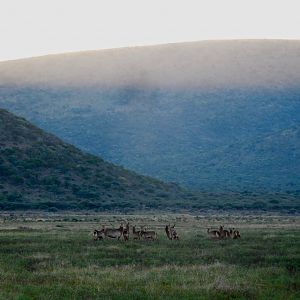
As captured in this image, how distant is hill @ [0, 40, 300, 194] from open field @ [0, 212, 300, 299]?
81.7 m

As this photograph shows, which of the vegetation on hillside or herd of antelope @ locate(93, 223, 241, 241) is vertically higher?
the vegetation on hillside

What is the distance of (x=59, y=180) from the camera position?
79875 millimetres

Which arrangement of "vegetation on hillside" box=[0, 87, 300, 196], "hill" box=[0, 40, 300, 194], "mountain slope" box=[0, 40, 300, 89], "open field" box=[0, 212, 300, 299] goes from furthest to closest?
"mountain slope" box=[0, 40, 300, 89] → "hill" box=[0, 40, 300, 194] → "vegetation on hillside" box=[0, 87, 300, 196] → "open field" box=[0, 212, 300, 299]

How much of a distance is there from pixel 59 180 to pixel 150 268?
5895cm

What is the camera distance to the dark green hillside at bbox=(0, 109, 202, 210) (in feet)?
244

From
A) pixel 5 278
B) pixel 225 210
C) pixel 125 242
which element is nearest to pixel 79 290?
pixel 5 278

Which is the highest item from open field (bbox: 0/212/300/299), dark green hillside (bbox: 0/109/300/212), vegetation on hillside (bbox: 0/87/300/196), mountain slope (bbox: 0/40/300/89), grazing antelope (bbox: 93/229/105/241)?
mountain slope (bbox: 0/40/300/89)

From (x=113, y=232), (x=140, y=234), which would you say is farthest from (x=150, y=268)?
(x=113, y=232)

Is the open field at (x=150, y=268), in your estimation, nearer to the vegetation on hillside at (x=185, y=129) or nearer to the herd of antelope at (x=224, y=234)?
the herd of antelope at (x=224, y=234)

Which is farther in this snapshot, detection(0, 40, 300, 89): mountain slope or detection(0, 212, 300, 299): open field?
detection(0, 40, 300, 89): mountain slope

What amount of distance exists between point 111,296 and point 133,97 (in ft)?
446

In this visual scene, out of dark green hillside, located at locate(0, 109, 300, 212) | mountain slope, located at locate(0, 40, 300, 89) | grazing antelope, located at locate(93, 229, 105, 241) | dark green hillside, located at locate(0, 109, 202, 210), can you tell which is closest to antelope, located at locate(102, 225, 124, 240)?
grazing antelope, located at locate(93, 229, 105, 241)

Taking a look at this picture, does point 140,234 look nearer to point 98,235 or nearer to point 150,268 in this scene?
point 98,235

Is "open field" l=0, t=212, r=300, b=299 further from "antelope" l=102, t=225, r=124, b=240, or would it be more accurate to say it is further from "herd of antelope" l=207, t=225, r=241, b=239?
"antelope" l=102, t=225, r=124, b=240
